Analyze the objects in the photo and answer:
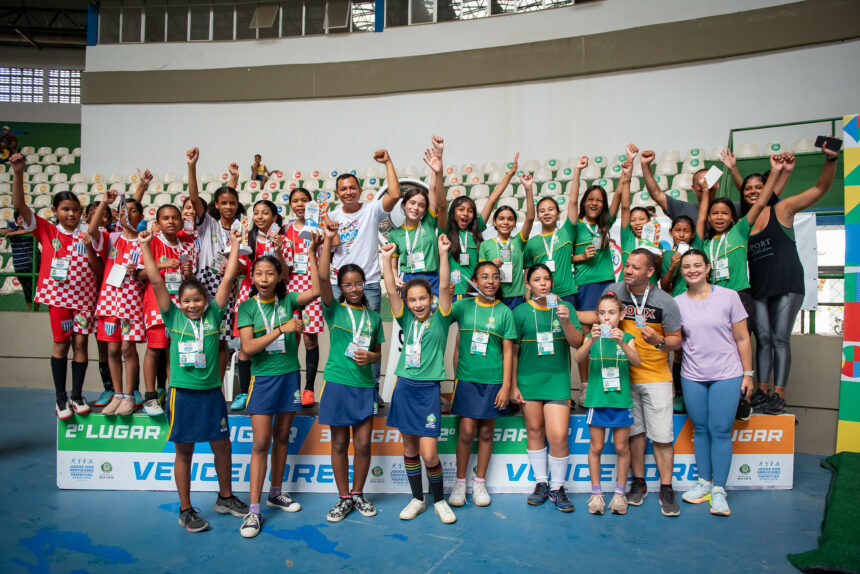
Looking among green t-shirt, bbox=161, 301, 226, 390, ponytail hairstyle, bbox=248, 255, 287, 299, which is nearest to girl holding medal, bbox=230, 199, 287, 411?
ponytail hairstyle, bbox=248, 255, 287, 299

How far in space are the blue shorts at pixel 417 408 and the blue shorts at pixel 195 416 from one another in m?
1.07

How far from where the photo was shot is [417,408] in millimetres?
3465

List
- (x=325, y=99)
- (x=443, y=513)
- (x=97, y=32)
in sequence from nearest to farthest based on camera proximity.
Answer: (x=443, y=513) < (x=325, y=99) < (x=97, y=32)

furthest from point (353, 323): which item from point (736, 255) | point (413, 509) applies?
point (736, 255)

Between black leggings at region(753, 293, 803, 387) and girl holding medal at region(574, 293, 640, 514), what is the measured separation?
4.35ft

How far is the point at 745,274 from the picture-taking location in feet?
13.4

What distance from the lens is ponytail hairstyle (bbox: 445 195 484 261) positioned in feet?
13.9

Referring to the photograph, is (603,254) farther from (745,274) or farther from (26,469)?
(26,469)

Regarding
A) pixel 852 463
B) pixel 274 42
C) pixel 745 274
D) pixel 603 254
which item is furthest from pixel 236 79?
pixel 852 463

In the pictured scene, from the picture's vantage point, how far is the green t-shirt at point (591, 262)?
4.41 m

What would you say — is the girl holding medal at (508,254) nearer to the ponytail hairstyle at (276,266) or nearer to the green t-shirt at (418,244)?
the green t-shirt at (418,244)

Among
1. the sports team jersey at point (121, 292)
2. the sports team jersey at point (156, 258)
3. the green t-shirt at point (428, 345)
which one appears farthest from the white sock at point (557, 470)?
the sports team jersey at point (121, 292)

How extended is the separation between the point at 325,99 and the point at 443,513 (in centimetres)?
1142

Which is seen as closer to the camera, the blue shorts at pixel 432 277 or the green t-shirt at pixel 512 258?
the blue shorts at pixel 432 277
